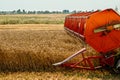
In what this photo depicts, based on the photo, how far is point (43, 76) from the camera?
32.1 feet

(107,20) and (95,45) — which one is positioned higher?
(107,20)

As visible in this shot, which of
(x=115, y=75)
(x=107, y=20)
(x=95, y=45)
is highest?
(x=107, y=20)

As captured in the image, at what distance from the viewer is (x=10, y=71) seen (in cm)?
1034

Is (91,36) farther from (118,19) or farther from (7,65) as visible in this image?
(7,65)

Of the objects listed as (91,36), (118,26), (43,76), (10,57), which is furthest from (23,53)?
(118,26)

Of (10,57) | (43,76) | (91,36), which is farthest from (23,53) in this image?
(91,36)

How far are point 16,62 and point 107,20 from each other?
10.3ft

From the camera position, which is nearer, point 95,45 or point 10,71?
point 95,45

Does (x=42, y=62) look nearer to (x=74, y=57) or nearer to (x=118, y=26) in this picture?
(x=74, y=57)

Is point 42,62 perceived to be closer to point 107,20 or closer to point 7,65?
point 7,65

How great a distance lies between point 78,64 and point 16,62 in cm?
195

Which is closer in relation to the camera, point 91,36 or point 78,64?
point 91,36

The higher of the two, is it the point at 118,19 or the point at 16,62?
the point at 118,19

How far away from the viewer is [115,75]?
32.9 ft
